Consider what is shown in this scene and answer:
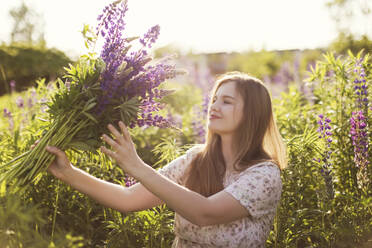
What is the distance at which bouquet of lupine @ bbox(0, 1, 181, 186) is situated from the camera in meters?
1.78

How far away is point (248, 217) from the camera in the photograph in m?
2.06

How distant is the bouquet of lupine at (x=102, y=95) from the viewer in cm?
178

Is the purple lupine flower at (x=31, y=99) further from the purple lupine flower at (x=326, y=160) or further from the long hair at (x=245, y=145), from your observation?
the purple lupine flower at (x=326, y=160)

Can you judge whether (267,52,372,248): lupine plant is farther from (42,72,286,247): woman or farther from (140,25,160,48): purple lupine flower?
(140,25,160,48): purple lupine flower

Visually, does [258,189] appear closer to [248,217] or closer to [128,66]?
[248,217]

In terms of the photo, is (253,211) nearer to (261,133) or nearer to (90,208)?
(261,133)

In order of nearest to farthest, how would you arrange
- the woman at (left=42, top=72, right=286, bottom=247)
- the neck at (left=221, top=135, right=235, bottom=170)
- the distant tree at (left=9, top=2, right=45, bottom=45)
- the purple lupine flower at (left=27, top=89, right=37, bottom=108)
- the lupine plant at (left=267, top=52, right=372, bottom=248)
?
the woman at (left=42, top=72, right=286, bottom=247) → the neck at (left=221, top=135, right=235, bottom=170) → the lupine plant at (left=267, top=52, right=372, bottom=248) → the purple lupine flower at (left=27, top=89, right=37, bottom=108) → the distant tree at (left=9, top=2, right=45, bottom=45)

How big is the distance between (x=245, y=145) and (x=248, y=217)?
1.30 feet

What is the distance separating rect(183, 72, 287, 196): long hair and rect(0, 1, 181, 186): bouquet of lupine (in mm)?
452

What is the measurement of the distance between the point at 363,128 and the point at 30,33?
63.6 feet

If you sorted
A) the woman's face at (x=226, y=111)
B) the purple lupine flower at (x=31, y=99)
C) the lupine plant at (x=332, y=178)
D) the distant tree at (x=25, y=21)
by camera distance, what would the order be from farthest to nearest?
1. the distant tree at (x=25, y=21)
2. the purple lupine flower at (x=31, y=99)
3. the lupine plant at (x=332, y=178)
4. the woman's face at (x=226, y=111)

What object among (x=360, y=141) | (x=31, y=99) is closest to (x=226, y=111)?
(x=360, y=141)

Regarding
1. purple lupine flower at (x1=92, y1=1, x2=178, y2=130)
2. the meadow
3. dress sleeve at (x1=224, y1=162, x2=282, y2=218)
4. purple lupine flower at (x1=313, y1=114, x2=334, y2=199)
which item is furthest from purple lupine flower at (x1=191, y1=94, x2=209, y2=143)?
purple lupine flower at (x1=92, y1=1, x2=178, y2=130)

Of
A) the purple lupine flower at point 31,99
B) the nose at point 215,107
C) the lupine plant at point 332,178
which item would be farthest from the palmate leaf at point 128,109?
the purple lupine flower at point 31,99
